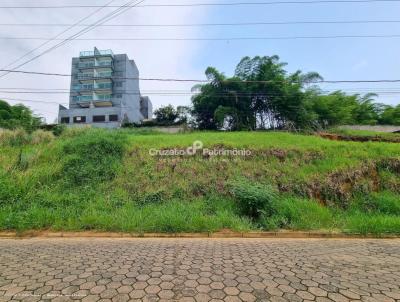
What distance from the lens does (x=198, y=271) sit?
11.2ft

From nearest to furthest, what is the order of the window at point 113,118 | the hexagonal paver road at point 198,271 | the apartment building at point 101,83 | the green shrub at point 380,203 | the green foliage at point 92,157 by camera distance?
the hexagonal paver road at point 198,271 < the green shrub at point 380,203 < the green foliage at point 92,157 < the window at point 113,118 < the apartment building at point 101,83

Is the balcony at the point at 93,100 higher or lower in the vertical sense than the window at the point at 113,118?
higher

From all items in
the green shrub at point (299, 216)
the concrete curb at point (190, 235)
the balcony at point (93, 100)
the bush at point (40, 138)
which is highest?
the balcony at point (93, 100)

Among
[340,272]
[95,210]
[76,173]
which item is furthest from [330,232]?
[76,173]

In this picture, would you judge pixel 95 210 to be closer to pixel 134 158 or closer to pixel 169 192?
pixel 169 192

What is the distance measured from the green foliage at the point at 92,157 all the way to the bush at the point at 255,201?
14.0 feet

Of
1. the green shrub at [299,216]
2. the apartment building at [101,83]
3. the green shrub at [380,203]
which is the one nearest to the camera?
the green shrub at [299,216]

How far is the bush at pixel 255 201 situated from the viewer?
6492mm

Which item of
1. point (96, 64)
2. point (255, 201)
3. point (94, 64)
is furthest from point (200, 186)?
point (94, 64)

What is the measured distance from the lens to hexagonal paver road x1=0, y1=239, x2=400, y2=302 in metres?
2.76

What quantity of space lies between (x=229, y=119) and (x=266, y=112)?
3.29 meters

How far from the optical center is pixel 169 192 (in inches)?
302

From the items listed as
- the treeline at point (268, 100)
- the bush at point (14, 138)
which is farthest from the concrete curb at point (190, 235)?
the treeline at point (268, 100)

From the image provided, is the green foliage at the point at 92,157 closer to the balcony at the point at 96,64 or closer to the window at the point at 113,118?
the window at the point at 113,118
